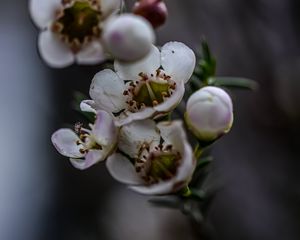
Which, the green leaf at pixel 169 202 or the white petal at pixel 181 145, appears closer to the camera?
the white petal at pixel 181 145

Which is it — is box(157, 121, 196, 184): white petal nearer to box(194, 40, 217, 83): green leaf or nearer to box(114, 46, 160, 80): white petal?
box(114, 46, 160, 80): white petal

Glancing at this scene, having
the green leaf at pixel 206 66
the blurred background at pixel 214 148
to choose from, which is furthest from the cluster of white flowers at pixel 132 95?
the blurred background at pixel 214 148

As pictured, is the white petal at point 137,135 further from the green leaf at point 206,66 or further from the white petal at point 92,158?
the green leaf at point 206,66

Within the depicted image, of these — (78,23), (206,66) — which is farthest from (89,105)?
(206,66)

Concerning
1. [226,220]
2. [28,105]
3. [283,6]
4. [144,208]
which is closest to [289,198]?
[226,220]

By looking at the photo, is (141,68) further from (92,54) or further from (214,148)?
(214,148)

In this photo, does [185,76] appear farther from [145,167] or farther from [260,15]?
[260,15]
